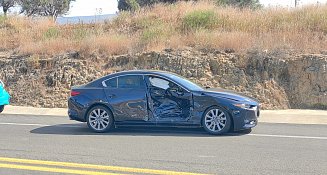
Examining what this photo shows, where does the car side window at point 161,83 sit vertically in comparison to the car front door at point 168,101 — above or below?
above

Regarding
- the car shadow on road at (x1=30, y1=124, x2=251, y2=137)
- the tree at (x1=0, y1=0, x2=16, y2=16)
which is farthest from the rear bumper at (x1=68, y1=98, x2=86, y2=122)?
the tree at (x1=0, y1=0, x2=16, y2=16)

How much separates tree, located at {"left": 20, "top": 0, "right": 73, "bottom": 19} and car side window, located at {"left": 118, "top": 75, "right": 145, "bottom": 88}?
3261 centimetres

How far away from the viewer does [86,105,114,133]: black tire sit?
9.84 m

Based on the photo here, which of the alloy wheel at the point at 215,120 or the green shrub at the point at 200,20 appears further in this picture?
the green shrub at the point at 200,20

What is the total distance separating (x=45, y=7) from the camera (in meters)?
41.9

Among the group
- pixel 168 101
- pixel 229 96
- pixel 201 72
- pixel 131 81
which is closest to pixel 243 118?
pixel 229 96

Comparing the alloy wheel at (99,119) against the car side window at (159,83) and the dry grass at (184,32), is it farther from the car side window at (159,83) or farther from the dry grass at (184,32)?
the dry grass at (184,32)

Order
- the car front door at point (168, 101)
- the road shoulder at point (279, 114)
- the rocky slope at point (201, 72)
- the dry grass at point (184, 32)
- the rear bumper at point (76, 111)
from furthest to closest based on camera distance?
the dry grass at point (184, 32) → the rocky slope at point (201, 72) → the road shoulder at point (279, 114) → the rear bumper at point (76, 111) → the car front door at point (168, 101)

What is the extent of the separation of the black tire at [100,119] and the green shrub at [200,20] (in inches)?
377

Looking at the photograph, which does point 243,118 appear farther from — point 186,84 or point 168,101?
point 168,101

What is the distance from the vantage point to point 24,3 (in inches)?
1597

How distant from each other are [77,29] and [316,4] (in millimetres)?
11497

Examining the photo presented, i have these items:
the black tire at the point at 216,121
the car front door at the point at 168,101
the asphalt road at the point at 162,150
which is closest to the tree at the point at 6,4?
the asphalt road at the point at 162,150

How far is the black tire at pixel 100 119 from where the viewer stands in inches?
387
